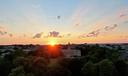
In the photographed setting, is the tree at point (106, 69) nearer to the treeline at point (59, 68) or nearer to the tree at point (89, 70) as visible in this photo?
the treeline at point (59, 68)

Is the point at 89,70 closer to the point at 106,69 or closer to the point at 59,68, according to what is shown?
the point at 106,69

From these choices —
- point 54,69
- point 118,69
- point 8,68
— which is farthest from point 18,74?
point 118,69

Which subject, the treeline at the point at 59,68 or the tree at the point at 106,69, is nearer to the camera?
the treeline at the point at 59,68

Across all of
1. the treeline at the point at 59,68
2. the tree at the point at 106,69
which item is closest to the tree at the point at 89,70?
the treeline at the point at 59,68

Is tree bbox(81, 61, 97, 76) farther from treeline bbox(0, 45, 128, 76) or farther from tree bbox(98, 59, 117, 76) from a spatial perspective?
tree bbox(98, 59, 117, 76)

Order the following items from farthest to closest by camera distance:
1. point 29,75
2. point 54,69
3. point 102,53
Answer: point 102,53 → point 54,69 → point 29,75

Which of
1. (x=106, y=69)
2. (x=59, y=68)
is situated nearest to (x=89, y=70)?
(x=106, y=69)

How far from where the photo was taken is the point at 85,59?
196ft

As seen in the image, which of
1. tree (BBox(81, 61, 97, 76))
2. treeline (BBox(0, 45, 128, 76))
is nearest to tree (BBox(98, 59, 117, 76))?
treeline (BBox(0, 45, 128, 76))

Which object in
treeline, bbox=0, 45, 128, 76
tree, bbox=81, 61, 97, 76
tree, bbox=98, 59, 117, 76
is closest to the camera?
treeline, bbox=0, 45, 128, 76

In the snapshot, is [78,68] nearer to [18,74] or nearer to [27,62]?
[27,62]

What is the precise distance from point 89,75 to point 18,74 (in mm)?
13826

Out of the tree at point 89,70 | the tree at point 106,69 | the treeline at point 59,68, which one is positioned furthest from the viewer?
the tree at point 89,70

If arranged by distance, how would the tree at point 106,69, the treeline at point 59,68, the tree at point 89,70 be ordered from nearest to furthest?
the treeline at point 59,68, the tree at point 106,69, the tree at point 89,70
